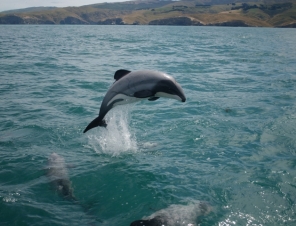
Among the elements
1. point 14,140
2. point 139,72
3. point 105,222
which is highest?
point 139,72

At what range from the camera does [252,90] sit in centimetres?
2294

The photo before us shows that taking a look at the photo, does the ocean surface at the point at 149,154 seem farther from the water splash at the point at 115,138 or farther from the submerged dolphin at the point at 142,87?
the submerged dolphin at the point at 142,87

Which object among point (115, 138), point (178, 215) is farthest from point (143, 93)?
point (115, 138)

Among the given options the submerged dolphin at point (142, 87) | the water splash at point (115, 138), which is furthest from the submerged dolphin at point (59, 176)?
the submerged dolphin at point (142, 87)

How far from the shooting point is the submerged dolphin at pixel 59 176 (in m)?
9.80

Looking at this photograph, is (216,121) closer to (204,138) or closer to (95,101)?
(204,138)

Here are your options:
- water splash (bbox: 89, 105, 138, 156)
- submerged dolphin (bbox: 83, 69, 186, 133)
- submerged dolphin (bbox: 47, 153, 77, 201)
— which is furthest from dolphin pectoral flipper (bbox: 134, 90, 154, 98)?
submerged dolphin (bbox: 47, 153, 77, 201)

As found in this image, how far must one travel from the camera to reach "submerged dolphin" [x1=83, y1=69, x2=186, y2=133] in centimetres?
959

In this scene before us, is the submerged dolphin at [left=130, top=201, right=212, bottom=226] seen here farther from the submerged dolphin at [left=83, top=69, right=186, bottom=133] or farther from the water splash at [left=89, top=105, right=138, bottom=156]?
the water splash at [left=89, top=105, right=138, bottom=156]

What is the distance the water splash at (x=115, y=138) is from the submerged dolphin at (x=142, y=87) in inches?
96.2

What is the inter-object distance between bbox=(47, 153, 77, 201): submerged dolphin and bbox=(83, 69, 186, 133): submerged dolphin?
3188mm

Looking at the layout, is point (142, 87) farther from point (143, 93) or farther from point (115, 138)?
point (115, 138)

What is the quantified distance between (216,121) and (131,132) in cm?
482

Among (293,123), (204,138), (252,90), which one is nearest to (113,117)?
(204,138)
